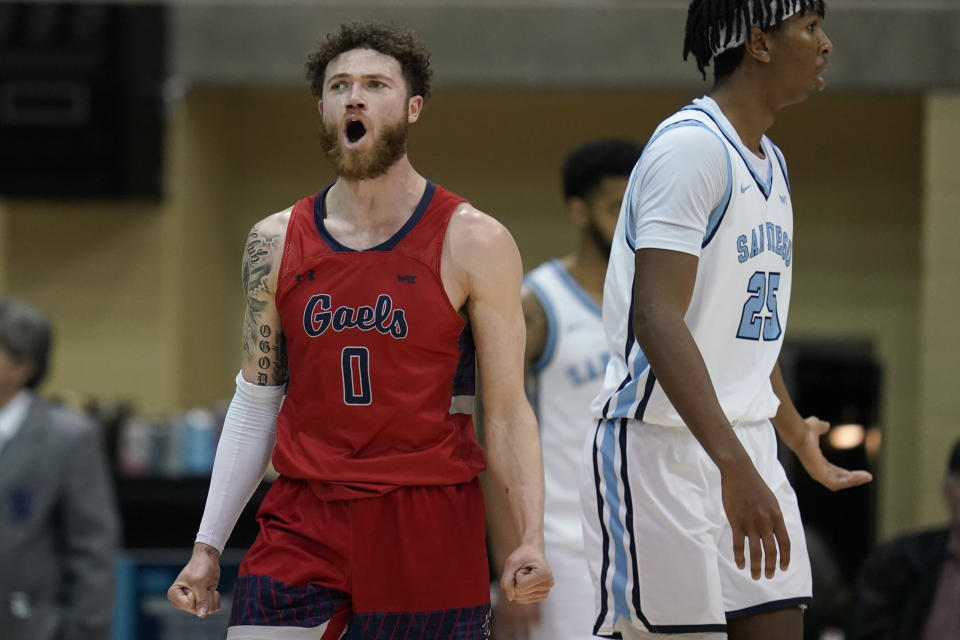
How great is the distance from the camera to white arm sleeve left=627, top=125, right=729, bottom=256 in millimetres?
2820

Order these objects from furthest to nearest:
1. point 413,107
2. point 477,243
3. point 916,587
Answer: point 916,587
point 413,107
point 477,243

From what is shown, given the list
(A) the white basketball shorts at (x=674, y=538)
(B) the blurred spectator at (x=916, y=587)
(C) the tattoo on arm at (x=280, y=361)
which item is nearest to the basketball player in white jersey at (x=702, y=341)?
(A) the white basketball shorts at (x=674, y=538)

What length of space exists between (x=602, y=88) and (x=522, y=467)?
21.2 ft

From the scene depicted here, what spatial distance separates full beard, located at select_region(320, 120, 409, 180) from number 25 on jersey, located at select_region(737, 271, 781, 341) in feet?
2.59

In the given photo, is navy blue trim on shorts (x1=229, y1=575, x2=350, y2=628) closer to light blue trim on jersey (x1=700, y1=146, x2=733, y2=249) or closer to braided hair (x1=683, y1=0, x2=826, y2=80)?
light blue trim on jersey (x1=700, y1=146, x2=733, y2=249)

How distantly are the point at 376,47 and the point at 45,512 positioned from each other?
2658 mm

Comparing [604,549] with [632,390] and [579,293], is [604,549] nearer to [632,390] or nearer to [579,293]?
[632,390]

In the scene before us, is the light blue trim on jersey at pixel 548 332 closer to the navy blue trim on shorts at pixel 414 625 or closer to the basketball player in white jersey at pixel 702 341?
the basketball player in white jersey at pixel 702 341

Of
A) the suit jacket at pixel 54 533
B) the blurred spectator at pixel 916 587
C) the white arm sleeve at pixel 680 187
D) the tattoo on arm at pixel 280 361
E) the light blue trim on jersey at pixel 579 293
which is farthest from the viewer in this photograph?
the blurred spectator at pixel 916 587

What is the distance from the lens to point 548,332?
4.42m

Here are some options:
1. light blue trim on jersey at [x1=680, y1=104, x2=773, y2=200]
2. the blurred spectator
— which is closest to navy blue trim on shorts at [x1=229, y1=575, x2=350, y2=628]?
light blue trim on jersey at [x1=680, y1=104, x2=773, y2=200]

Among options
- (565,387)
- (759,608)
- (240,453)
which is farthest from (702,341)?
(565,387)

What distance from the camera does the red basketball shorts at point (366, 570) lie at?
295cm

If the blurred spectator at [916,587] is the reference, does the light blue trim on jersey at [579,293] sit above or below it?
above
